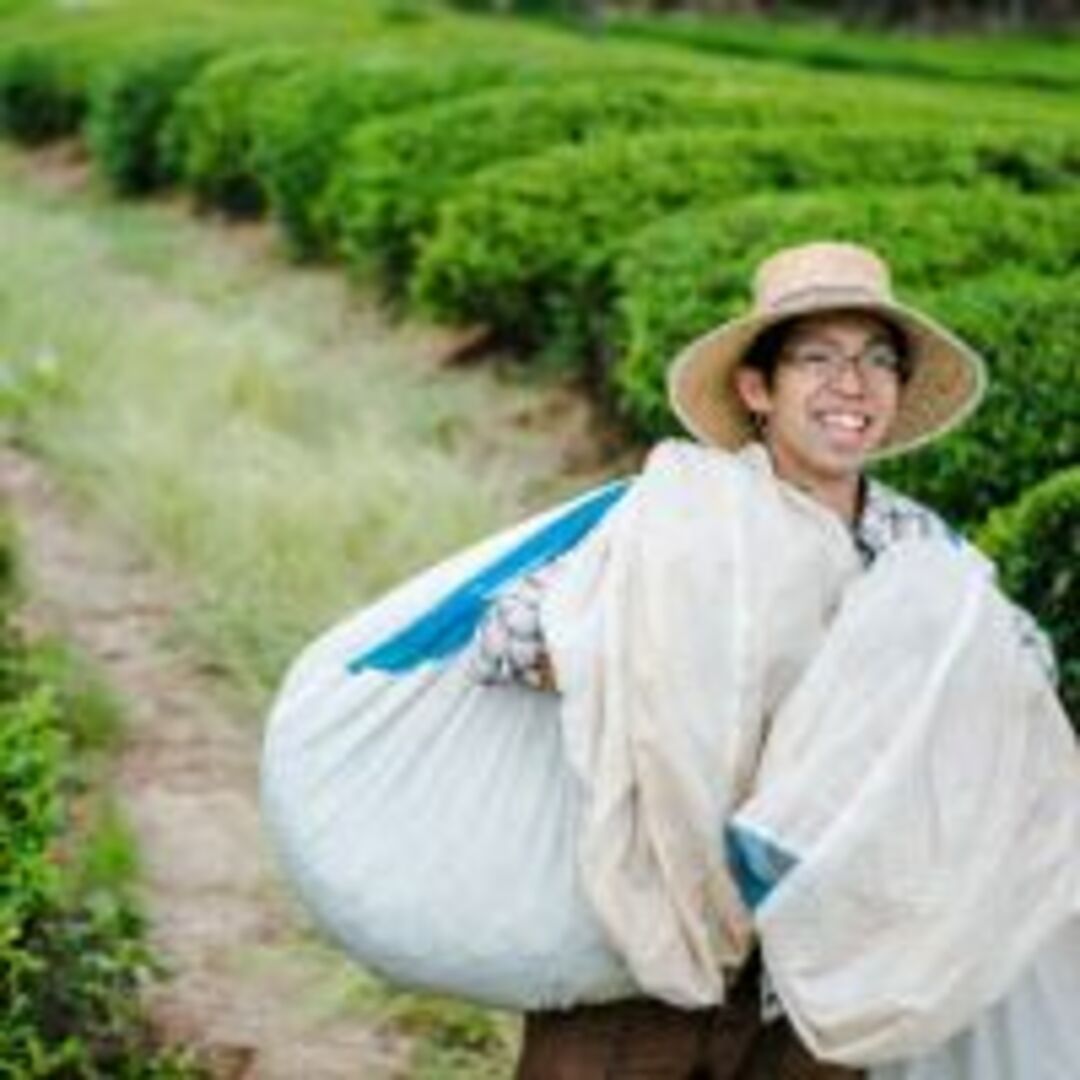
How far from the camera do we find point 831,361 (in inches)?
138

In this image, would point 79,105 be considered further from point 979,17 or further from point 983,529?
point 979,17

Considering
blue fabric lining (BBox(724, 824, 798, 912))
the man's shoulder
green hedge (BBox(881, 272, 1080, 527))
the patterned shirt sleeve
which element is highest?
the man's shoulder

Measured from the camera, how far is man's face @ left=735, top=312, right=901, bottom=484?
346 centimetres

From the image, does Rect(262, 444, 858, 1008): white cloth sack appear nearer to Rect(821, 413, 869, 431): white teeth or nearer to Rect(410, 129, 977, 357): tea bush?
Rect(821, 413, 869, 431): white teeth

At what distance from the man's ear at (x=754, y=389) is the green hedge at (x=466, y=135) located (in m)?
7.54

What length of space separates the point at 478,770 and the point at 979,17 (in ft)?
123

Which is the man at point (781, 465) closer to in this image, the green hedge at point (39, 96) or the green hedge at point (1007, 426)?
the green hedge at point (1007, 426)

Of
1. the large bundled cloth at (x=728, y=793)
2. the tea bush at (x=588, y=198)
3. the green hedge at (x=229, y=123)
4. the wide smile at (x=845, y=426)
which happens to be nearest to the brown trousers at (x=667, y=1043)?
the large bundled cloth at (x=728, y=793)

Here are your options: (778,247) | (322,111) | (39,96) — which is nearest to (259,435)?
(778,247)

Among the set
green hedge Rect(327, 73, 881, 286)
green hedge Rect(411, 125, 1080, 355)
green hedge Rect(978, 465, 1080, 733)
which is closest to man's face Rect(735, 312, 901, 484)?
green hedge Rect(978, 465, 1080, 733)

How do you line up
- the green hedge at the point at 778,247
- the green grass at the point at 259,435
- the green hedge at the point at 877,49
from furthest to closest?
the green hedge at the point at 877,49, the green hedge at the point at 778,247, the green grass at the point at 259,435

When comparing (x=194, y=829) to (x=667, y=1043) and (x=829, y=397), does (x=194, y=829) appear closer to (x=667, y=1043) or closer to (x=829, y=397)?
(x=667, y=1043)

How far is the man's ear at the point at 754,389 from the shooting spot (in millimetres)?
3586

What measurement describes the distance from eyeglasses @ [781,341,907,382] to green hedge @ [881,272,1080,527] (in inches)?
100
